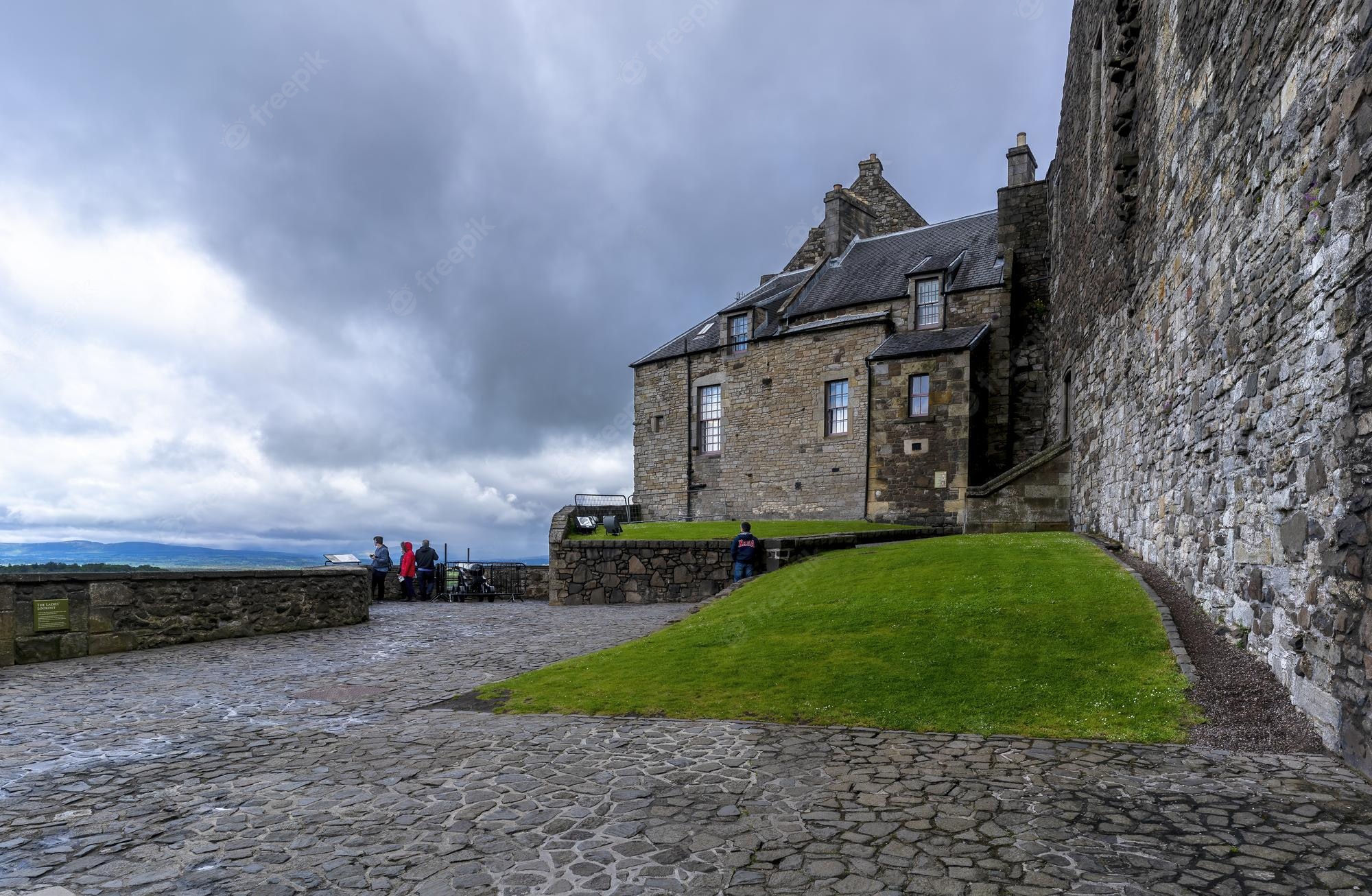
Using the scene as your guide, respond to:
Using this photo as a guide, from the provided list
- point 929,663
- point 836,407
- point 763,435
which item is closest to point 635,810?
point 929,663

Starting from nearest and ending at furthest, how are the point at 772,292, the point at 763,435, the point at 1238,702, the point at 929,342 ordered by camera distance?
the point at 1238,702
the point at 929,342
the point at 763,435
the point at 772,292

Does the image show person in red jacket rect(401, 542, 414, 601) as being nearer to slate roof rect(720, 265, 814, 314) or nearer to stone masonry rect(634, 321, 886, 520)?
stone masonry rect(634, 321, 886, 520)

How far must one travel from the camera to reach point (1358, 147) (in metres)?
4.93

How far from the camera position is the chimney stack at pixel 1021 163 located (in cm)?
2714

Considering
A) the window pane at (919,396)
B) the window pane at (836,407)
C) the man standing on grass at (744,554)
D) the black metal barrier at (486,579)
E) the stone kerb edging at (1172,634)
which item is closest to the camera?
the stone kerb edging at (1172,634)

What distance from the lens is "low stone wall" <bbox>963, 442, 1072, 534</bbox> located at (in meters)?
16.9

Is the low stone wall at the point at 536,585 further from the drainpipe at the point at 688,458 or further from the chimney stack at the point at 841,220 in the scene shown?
the chimney stack at the point at 841,220

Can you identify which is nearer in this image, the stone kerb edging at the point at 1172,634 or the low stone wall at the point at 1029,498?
the stone kerb edging at the point at 1172,634

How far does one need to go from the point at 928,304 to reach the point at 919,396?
3.78 m

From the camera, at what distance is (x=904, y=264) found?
28578 millimetres

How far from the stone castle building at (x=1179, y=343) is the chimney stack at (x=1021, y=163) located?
0.35ft

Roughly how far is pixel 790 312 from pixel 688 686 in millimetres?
23849

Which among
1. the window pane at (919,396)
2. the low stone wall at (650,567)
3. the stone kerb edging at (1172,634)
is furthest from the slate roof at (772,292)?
the stone kerb edging at (1172,634)

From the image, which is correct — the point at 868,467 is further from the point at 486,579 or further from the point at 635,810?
the point at 635,810
